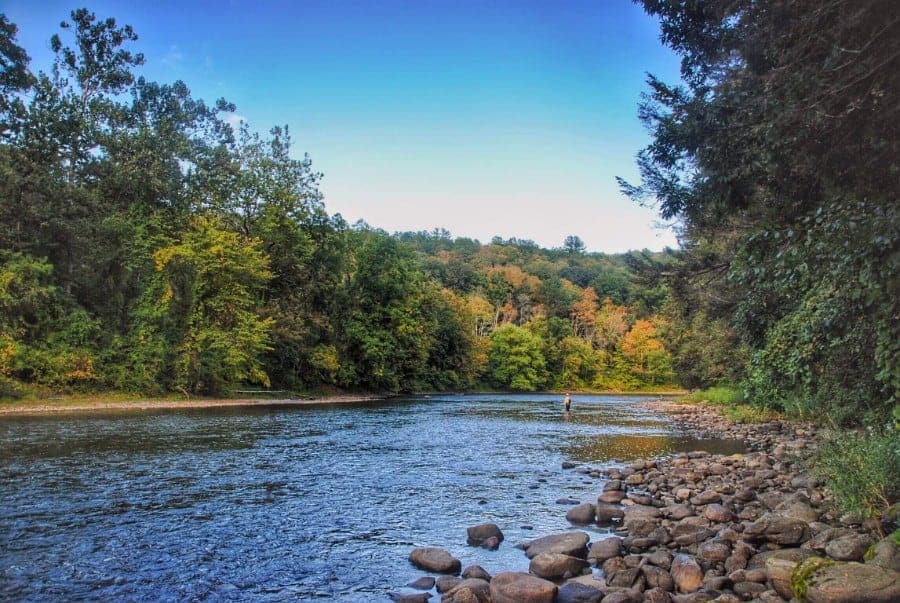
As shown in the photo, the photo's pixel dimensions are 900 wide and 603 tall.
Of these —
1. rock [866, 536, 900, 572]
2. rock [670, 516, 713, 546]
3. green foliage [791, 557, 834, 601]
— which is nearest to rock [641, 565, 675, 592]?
green foliage [791, 557, 834, 601]

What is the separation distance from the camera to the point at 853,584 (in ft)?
21.1

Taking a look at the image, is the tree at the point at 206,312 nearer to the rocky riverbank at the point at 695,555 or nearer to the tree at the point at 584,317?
the rocky riverbank at the point at 695,555

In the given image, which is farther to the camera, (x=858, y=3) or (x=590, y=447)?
(x=590, y=447)

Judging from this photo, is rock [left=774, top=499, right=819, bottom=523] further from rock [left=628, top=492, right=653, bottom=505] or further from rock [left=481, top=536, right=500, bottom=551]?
rock [left=481, top=536, right=500, bottom=551]

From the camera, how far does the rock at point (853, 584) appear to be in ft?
20.6

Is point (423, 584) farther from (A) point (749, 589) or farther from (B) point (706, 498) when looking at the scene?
(B) point (706, 498)

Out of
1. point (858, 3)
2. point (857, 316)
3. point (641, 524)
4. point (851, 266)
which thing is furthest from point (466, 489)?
point (858, 3)

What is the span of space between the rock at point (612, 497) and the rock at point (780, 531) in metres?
4.04

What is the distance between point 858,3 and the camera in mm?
6402

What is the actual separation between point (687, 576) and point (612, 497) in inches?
221

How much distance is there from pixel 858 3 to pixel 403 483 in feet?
44.0

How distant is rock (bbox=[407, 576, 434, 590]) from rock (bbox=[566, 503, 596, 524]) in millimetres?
4526

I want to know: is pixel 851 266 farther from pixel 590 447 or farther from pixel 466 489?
pixel 590 447

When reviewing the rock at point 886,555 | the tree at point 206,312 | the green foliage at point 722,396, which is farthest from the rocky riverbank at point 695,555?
the tree at point 206,312
